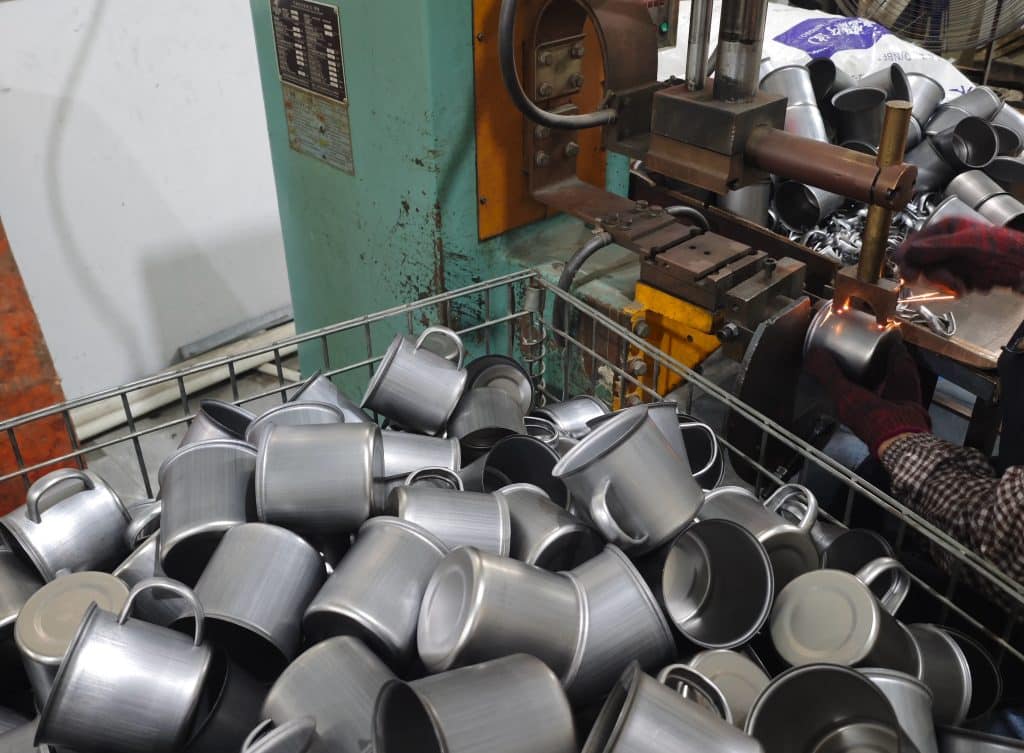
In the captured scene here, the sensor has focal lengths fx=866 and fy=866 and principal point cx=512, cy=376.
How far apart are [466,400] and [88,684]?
646mm

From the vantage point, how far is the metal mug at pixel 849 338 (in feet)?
4.55

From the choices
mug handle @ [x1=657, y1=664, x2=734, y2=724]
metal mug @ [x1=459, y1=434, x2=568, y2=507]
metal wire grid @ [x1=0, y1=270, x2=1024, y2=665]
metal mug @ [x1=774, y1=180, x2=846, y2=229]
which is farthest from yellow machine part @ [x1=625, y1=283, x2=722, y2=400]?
metal mug @ [x1=774, y1=180, x2=846, y2=229]

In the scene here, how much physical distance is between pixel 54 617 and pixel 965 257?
1.74 meters

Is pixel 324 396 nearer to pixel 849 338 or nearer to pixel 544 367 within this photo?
pixel 544 367

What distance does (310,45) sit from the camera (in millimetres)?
1701

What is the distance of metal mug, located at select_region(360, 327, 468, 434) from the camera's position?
1.26m

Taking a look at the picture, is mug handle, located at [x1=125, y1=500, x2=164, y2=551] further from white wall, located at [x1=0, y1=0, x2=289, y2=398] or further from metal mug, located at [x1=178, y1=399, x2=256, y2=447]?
white wall, located at [x1=0, y1=0, x2=289, y2=398]

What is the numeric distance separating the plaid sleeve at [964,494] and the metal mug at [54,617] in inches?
41.6

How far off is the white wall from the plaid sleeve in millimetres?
2458

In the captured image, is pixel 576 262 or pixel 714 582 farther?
pixel 576 262

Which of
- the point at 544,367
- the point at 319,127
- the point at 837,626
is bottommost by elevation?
the point at 544,367

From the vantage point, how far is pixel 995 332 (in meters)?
1.70

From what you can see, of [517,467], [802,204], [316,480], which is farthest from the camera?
[802,204]

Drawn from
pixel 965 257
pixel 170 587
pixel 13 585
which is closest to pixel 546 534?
pixel 170 587
